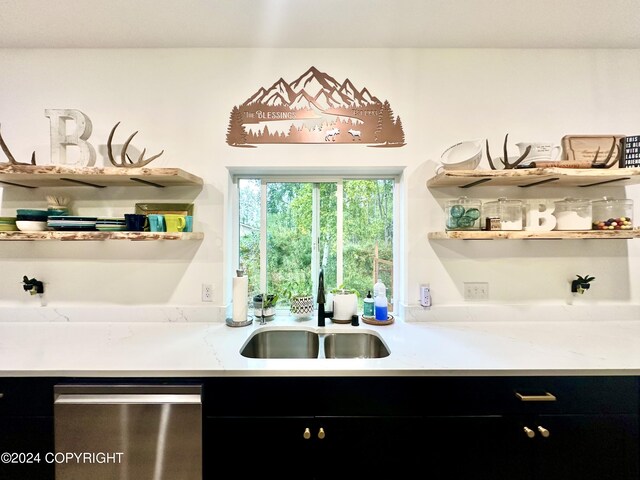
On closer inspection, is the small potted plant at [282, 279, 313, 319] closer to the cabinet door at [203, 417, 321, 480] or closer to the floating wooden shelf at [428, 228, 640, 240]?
the cabinet door at [203, 417, 321, 480]

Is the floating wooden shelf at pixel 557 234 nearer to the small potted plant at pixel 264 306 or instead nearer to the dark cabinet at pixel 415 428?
the dark cabinet at pixel 415 428

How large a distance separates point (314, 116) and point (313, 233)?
2.41ft

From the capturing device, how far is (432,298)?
1.73 metres

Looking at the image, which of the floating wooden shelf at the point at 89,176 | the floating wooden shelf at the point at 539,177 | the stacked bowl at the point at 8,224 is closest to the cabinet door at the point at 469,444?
the floating wooden shelf at the point at 539,177

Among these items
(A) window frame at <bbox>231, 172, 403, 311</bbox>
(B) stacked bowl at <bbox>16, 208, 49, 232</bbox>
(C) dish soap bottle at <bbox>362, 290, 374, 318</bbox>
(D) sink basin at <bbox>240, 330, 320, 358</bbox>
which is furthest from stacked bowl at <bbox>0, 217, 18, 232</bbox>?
(C) dish soap bottle at <bbox>362, 290, 374, 318</bbox>

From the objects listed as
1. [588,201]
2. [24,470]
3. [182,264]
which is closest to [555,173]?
[588,201]

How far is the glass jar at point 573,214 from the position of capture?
4.97 ft

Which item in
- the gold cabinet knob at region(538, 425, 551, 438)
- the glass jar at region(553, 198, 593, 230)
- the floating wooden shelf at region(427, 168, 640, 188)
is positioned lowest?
the gold cabinet knob at region(538, 425, 551, 438)

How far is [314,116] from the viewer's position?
5.63ft

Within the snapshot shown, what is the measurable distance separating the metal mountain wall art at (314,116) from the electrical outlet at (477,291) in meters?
0.97

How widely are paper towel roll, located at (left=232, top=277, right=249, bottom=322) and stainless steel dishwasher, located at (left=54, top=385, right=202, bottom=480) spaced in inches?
21.2

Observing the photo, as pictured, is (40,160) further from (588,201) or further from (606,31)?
(606,31)

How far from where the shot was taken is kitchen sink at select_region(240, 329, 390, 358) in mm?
1592

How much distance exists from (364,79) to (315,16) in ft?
1.42
